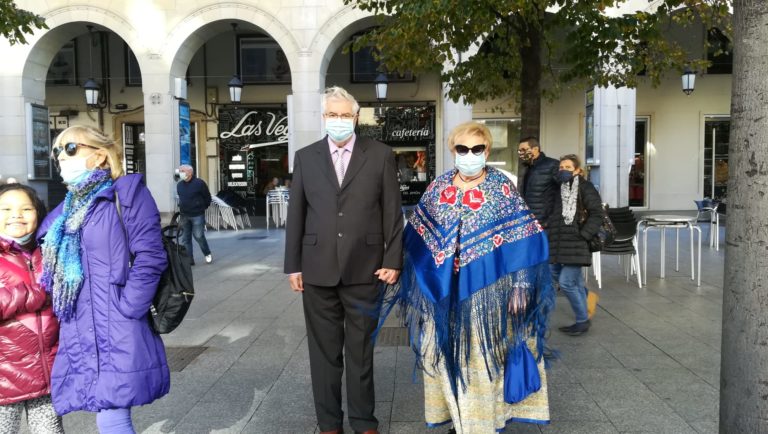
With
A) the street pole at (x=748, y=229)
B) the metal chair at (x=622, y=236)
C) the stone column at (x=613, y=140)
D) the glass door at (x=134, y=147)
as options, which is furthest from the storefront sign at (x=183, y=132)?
the street pole at (x=748, y=229)

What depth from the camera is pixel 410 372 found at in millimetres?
5094

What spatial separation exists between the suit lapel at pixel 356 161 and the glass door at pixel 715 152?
68.8 feet

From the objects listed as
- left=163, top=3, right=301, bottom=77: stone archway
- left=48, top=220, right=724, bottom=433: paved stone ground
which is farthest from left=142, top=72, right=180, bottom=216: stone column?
left=48, top=220, right=724, bottom=433: paved stone ground

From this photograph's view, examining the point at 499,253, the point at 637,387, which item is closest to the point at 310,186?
the point at 499,253

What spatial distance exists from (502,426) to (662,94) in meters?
20.8

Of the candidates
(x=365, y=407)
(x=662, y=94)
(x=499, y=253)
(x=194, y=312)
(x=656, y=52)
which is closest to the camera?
(x=499, y=253)

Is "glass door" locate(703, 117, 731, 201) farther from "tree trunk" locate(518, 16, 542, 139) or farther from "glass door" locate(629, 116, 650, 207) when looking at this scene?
"tree trunk" locate(518, 16, 542, 139)

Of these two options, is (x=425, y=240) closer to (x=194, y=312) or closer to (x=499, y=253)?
(x=499, y=253)

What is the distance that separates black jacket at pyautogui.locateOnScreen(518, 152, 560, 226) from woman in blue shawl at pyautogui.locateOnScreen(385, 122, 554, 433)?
2.92 m

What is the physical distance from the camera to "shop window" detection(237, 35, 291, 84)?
21.6 meters

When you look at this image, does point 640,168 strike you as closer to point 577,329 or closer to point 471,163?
point 577,329

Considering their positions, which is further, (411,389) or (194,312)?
(194,312)

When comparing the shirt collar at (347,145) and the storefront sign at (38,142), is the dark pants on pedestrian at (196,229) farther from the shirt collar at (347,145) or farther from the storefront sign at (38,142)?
the storefront sign at (38,142)

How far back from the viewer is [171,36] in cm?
1723
